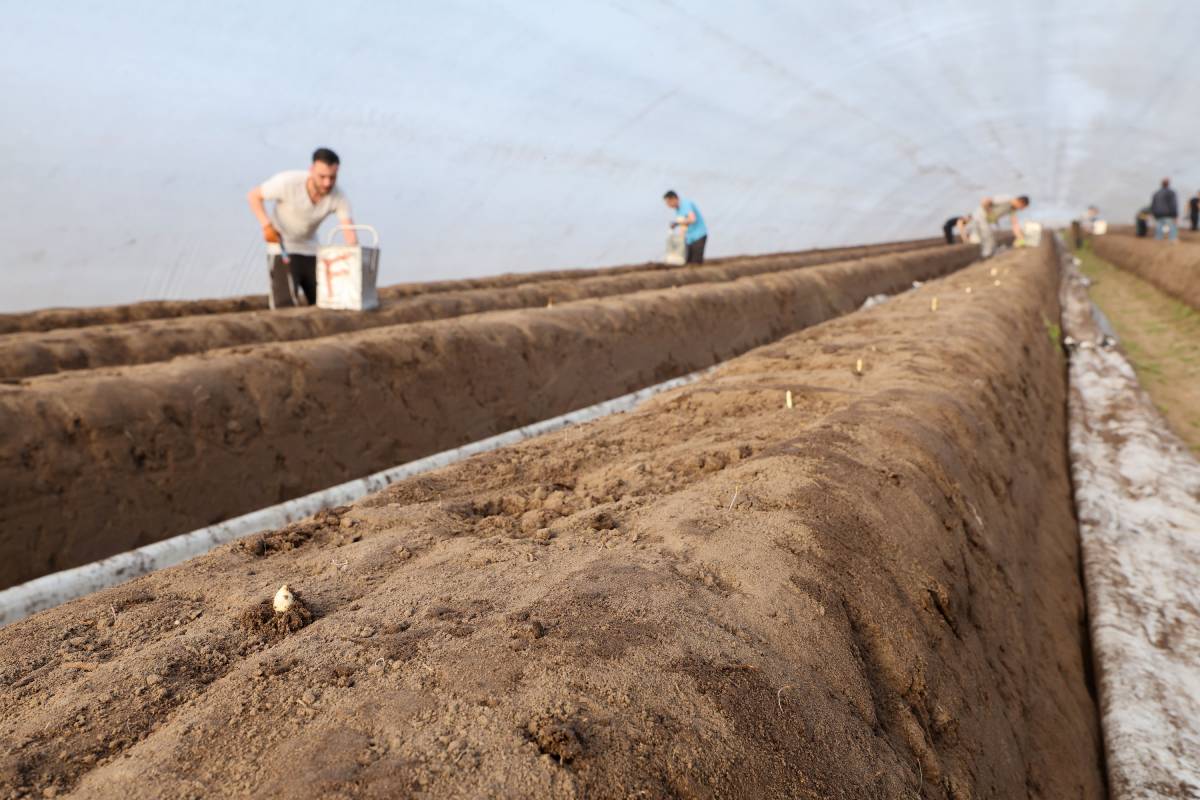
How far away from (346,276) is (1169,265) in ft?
48.1

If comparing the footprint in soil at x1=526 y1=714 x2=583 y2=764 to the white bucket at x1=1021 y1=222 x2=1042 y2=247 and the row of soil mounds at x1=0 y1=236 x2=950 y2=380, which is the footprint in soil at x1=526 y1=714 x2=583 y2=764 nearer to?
the row of soil mounds at x1=0 y1=236 x2=950 y2=380

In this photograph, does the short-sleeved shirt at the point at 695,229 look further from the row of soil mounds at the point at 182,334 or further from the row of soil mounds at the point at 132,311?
the row of soil mounds at the point at 182,334

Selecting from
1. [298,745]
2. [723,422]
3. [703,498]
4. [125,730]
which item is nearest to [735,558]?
[703,498]

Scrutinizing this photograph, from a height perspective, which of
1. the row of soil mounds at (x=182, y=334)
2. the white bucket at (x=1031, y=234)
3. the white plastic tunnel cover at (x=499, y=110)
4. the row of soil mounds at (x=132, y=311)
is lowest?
the row of soil mounds at (x=182, y=334)

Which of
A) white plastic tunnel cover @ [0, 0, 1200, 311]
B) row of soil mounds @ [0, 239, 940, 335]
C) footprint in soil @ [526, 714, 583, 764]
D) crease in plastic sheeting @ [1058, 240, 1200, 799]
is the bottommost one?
crease in plastic sheeting @ [1058, 240, 1200, 799]

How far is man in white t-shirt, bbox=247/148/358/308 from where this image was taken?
5.91m

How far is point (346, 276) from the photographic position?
6375 mm

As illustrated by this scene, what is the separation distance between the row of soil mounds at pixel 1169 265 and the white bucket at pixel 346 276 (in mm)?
11738

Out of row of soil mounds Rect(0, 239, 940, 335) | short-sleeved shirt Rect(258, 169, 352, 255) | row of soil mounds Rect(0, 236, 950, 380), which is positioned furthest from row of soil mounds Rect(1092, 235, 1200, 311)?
short-sleeved shirt Rect(258, 169, 352, 255)

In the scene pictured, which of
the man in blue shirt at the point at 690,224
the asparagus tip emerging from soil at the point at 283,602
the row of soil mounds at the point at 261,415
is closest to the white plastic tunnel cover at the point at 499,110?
the man in blue shirt at the point at 690,224

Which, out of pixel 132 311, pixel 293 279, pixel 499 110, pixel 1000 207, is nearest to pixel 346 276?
pixel 293 279

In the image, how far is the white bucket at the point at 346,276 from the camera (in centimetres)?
622

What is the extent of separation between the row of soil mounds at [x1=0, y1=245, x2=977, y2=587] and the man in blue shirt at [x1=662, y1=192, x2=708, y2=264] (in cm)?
575

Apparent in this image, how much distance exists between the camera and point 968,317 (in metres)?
5.64
